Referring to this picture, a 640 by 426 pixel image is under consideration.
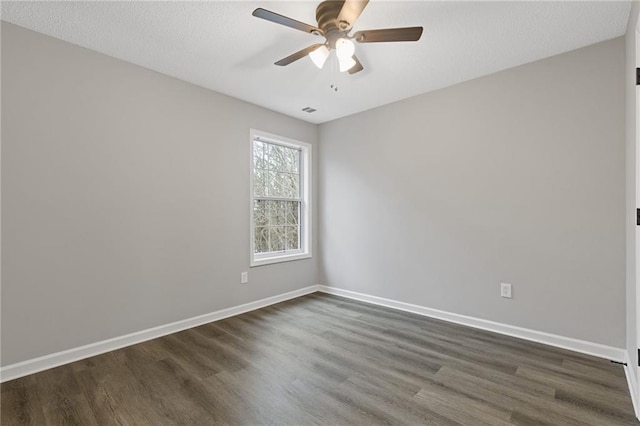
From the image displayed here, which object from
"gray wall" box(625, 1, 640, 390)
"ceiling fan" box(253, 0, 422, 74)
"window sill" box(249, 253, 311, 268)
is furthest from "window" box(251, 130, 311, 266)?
"gray wall" box(625, 1, 640, 390)

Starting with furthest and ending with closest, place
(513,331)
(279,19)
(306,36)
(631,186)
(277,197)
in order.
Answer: (277,197) → (513,331) → (306,36) → (631,186) → (279,19)

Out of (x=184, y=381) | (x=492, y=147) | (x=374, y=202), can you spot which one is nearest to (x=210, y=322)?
(x=184, y=381)

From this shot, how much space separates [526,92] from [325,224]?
284cm

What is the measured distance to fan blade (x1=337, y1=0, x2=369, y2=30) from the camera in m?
1.70

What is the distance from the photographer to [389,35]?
1.88 meters

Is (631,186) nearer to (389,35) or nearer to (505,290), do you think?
(505,290)

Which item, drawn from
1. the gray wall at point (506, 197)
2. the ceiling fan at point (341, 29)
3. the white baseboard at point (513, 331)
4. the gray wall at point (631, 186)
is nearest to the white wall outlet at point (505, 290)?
the gray wall at point (506, 197)

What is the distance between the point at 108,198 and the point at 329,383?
239cm

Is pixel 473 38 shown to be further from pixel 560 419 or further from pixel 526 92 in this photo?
pixel 560 419

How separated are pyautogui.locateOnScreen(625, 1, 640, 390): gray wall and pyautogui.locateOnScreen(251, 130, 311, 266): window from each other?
332cm

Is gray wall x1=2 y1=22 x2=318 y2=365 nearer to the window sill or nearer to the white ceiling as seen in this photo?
the window sill

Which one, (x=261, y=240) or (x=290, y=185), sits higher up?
(x=290, y=185)

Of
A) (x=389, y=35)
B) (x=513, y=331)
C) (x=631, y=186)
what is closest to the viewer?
(x=389, y=35)

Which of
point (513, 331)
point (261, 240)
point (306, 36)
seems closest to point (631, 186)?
point (513, 331)
